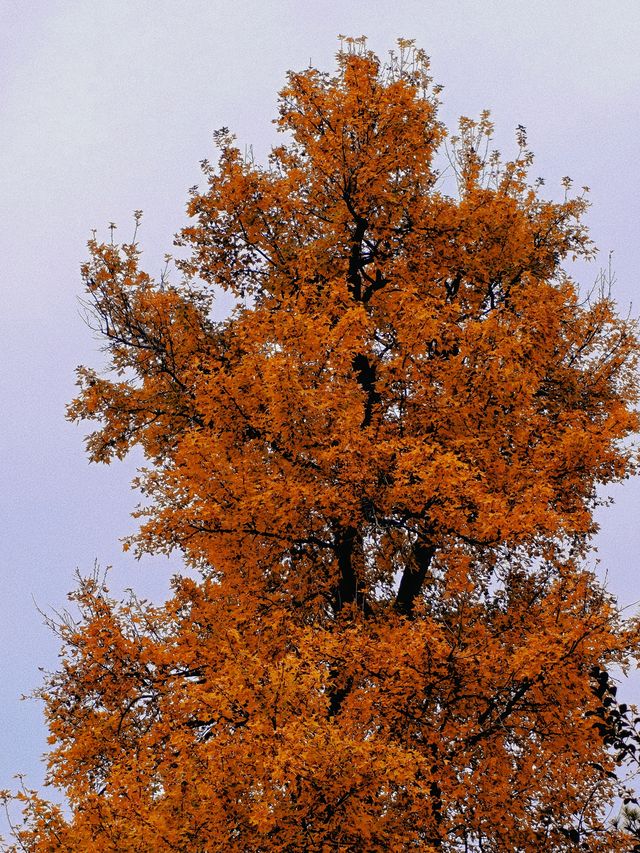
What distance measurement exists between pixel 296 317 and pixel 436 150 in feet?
16.6

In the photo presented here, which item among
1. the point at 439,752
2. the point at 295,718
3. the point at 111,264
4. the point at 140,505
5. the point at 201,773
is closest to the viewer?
the point at 295,718

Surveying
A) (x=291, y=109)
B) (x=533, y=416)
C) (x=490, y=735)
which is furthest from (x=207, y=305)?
(x=490, y=735)

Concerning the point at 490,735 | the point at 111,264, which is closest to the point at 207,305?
the point at 111,264

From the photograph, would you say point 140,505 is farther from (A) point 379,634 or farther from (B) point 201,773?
(B) point 201,773

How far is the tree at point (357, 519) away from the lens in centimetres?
998

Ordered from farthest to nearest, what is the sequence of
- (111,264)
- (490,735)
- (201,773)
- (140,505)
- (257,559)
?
(111,264) < (140,505) < (257,559) < (490,735) < (201,773)

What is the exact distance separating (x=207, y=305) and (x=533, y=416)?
5.75m

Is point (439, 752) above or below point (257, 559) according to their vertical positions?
below

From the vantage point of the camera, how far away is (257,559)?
1337cm

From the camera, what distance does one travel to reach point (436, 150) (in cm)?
1616

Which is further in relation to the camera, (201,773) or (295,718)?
(201,773)

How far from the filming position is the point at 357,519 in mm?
12875

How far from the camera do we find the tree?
998 centimetres

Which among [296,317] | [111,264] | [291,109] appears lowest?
[296,317]
